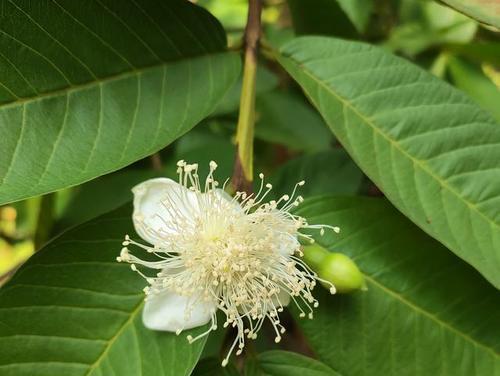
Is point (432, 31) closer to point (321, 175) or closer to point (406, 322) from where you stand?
point (321, 175)

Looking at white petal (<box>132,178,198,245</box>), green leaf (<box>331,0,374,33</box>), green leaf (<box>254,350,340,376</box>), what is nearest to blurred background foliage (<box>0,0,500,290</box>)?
green leaf (<box>331,0,374,33</box>)

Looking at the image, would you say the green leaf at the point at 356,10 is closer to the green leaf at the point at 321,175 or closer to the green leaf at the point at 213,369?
the green leaf at the point at 321,175

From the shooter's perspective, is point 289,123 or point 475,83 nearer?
point 475,83

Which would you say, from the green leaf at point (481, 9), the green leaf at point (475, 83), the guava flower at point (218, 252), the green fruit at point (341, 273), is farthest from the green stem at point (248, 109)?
the green leaf at point (475, 83)

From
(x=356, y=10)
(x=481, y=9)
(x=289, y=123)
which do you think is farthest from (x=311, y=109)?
(x=481, y=9)

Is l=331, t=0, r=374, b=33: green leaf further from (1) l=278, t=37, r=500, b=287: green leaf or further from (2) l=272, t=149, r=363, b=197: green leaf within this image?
(2) l=272, t=149, r=363, b=197: green leaf

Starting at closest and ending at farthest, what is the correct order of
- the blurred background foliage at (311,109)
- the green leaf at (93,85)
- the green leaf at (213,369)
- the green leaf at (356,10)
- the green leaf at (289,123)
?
the green leaf at (93,85)
the green leaf at (213,369)
the green leaf at (356,10)
the blurred background foliage at (311,109)
the green leaf at (289,123)
